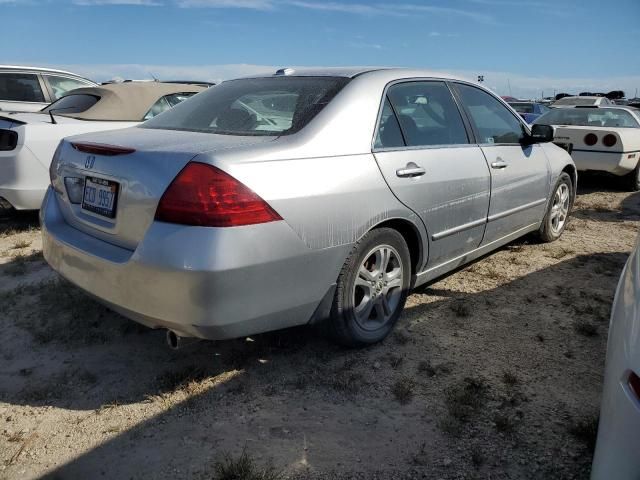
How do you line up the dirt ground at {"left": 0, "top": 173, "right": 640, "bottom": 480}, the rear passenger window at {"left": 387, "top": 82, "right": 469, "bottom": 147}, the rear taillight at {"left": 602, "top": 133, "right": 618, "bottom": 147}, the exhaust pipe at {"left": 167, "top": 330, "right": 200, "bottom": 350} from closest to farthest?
the dirt ground at {"left": 0, "top": 173, "right": 640, "bottom": 480} → the exhaust pipe at {"left": 167, "top": 330, "right": 200, "bottom": 350} → the rear passenger window at {"left": 387, "top": 82, "right": 469, "bottom": 147} → the rear taillight at {"left": 602, "top": 133, "right": 618, "bottom": 147}

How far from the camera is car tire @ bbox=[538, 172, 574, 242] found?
4.87 m

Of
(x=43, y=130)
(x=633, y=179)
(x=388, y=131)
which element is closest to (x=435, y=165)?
(x=388, y=131)

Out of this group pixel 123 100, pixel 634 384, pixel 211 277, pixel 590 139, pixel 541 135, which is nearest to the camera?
pixel 634 384

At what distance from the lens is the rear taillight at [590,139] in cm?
748

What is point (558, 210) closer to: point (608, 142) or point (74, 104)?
point (608, 142)

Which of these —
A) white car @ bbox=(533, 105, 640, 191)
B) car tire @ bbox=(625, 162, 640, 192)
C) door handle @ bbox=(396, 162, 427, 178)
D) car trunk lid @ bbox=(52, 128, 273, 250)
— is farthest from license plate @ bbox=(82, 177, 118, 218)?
car tire @ bbox=(625, 162, 640, 192)

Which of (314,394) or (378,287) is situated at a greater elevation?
(378,287)

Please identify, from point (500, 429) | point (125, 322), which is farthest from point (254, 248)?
point (125, 322)

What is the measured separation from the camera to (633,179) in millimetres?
7863

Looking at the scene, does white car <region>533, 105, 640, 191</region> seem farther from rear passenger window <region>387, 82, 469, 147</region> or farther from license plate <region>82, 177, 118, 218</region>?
license plate <region>82, 177, 118, 218</region>

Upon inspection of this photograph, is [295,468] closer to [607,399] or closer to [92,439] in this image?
[92,439]

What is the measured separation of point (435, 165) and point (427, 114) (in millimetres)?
417

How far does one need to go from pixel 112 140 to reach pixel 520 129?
10.2 ft

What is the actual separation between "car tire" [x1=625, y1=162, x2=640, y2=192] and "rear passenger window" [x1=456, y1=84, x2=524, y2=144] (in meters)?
4.60
